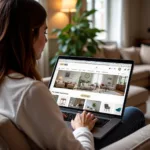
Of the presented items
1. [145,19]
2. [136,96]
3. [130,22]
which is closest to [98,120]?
[136,96]

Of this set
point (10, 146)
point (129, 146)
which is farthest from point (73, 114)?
point (10, 146)

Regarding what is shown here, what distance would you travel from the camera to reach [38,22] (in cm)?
96

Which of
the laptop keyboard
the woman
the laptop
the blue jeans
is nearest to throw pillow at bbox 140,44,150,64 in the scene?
the blue jeans

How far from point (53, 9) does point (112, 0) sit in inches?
68.2

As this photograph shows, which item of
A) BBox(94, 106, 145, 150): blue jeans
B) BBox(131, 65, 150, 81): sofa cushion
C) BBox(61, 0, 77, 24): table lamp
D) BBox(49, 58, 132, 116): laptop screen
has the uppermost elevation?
BBox(61, 0, 77, 24): table lamp

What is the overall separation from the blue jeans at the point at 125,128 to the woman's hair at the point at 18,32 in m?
0.48

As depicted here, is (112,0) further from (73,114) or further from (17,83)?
(17,83)

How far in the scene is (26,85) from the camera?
0.88 meters

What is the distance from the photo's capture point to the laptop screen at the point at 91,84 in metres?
1.35

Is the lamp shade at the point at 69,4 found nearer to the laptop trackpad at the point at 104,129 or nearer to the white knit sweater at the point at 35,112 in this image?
the laptop trackpad at the point at 104,129

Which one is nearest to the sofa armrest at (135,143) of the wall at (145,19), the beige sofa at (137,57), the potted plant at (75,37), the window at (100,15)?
the beige sofa at (137,57)

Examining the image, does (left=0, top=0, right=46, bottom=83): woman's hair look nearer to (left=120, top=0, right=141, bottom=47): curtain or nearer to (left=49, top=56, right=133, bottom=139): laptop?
(left=49, top=56, right=133, bottom=139): laptop

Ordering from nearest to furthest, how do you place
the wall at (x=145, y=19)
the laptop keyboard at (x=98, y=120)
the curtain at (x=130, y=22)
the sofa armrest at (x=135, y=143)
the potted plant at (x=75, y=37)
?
the sofa armrest at (x=135, y=143) < the laptop keyboard at (x=98, y=120) < the potted plant at (x=75, y=37) < the curtain at (x=130, y=22) < the wall at (x=145, y=19)

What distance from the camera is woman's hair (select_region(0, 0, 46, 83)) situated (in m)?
0.91
